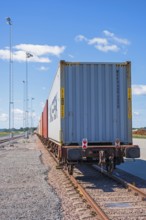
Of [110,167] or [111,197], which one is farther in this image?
[110,167]

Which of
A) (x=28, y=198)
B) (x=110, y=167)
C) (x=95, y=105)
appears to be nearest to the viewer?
(x=28, y=198)

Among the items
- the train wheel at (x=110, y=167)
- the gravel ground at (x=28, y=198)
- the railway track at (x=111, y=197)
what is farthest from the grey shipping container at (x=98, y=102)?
the gravel ground at (x=28, y=198)

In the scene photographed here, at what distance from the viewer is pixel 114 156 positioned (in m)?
13.2

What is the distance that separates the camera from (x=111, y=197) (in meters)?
10.2

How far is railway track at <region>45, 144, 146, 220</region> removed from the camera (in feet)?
26.9

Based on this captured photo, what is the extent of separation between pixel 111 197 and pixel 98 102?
402cm

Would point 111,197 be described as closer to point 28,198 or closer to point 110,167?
point 28,198

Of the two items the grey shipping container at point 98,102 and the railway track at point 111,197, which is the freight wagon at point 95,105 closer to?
the grey shipping container at point 98,102

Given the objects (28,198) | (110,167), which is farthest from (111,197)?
(110,167)

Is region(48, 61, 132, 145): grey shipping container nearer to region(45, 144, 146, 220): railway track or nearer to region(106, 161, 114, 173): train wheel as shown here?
region(106, 161, 114, 173): train wheel

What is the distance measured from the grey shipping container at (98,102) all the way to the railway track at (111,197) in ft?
4.82

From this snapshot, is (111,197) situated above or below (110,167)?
below

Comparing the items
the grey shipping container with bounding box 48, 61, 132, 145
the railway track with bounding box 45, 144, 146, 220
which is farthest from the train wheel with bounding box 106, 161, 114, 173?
the grey shipping container with bounding box 48, 61, 132, 145

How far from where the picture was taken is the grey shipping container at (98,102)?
13312 mm
